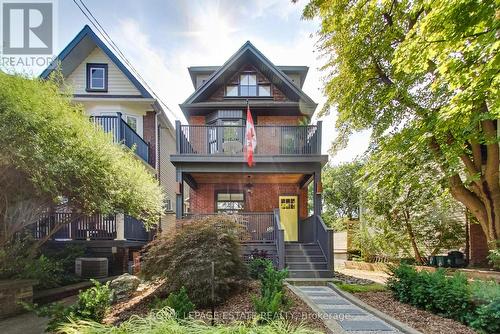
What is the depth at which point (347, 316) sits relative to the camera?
18.3ft

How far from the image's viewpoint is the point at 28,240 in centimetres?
827

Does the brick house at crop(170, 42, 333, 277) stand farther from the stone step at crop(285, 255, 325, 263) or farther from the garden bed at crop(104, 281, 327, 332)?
the garden bed at crop(104, 281, 327, 332)

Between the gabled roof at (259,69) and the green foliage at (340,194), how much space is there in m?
→ 11.9

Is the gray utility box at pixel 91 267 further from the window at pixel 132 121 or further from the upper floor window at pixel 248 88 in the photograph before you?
the upper floor window at pixel 248 88

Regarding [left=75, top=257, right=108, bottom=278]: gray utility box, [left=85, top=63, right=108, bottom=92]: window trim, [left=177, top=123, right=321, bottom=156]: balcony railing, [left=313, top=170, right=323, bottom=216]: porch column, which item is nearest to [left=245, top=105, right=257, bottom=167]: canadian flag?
[left=177, top=123, right=321, bottom=156]: balcony railing

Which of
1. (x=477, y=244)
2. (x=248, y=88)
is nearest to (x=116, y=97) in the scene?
(x=248, y=88)

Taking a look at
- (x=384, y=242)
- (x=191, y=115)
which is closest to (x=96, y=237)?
(x=191, y=115)

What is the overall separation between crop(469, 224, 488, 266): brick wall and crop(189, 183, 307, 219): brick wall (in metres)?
6.16

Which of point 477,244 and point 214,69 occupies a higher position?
point 214,69

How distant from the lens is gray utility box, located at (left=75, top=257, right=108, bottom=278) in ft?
30.6

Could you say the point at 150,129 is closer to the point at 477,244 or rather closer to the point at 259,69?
the point at 259,69

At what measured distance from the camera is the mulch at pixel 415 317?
4809mm

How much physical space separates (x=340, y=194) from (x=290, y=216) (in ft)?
40.6

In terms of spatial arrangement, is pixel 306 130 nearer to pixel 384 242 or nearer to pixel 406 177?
pixel 406 177
